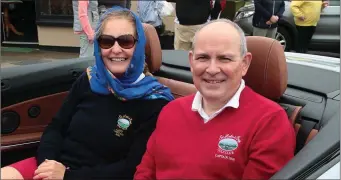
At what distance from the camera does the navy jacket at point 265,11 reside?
6.64 m

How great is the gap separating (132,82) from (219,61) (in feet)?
2.09

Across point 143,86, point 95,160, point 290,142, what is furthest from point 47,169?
point 290,142

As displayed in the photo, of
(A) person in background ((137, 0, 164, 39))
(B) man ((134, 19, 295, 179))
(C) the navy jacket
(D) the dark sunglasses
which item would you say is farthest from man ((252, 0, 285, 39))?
(B) man ((134, 19, 295, 179))

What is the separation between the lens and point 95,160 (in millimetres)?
2396

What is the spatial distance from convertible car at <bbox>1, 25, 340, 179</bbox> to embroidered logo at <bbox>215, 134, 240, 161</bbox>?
0.71 ft

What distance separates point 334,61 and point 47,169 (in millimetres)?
1852

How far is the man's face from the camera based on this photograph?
6.40ft

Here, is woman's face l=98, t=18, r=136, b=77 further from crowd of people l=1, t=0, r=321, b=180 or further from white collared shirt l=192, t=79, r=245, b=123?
white collared shirt l=192, t=79, r=245, b=123

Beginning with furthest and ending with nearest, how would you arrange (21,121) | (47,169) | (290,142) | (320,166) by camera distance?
(21,121) < (47,169) < (290,142) < (320,166)

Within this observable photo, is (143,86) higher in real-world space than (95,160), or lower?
higher

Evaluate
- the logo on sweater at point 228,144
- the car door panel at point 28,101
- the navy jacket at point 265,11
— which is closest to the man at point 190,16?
the navy jacket at point 265,11

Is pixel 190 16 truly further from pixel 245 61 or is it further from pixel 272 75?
pixel 245 61

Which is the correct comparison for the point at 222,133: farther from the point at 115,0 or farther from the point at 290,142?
the point at 115,0

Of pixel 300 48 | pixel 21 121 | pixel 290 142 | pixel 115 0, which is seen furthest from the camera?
pixel 300 48
